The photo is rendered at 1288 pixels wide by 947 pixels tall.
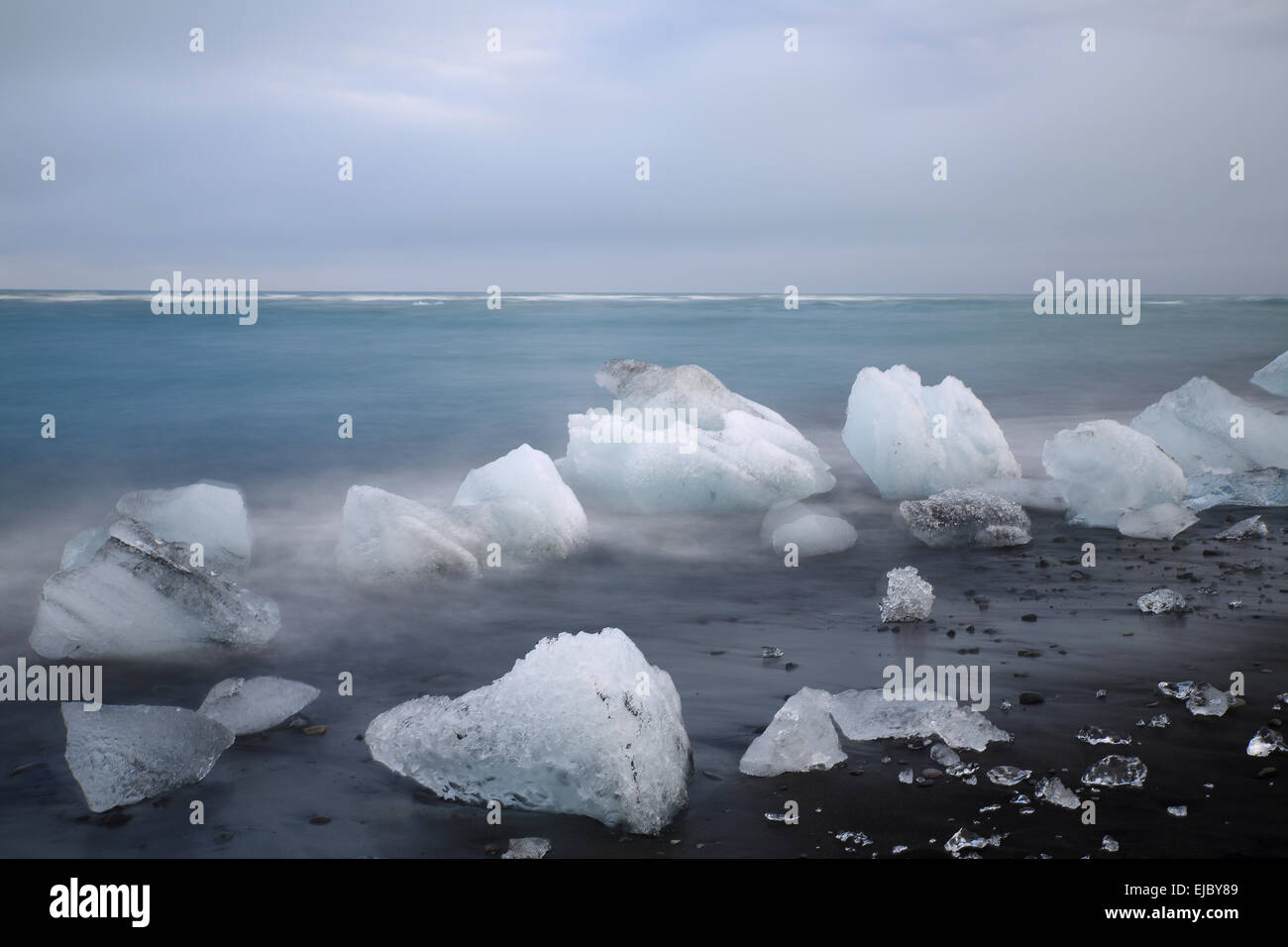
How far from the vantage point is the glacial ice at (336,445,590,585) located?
21.0 feet

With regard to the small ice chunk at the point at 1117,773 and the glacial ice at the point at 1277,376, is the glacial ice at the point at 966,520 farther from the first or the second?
the glacial ice at the point at 1277,376

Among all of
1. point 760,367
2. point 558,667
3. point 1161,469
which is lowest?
point 558,667

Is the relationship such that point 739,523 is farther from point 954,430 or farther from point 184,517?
point 184,517

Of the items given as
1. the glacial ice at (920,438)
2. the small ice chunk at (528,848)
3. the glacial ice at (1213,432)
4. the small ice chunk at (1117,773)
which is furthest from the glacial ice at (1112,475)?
the small ice chunk at (528,848)

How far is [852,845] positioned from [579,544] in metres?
4.28

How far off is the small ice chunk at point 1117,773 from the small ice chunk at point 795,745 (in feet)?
2.84

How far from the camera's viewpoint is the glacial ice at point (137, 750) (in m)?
3.54

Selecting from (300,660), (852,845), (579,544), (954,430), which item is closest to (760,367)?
(954,430)

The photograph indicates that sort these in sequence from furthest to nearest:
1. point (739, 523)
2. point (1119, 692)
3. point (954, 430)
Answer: point (954, 430) < point (739, 523) < point (1119, 692)

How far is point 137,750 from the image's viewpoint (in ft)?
11.9

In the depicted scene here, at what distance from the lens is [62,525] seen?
28.8ft

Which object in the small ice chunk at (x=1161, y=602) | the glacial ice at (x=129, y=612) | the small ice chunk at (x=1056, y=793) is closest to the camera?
the small ice chunk at (x=1056, y=793)

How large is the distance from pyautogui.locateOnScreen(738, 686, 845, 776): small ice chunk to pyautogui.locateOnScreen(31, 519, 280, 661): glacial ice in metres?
3.02

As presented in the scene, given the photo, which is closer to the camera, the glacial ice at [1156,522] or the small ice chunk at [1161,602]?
the small ice chunk at [1161,602]
